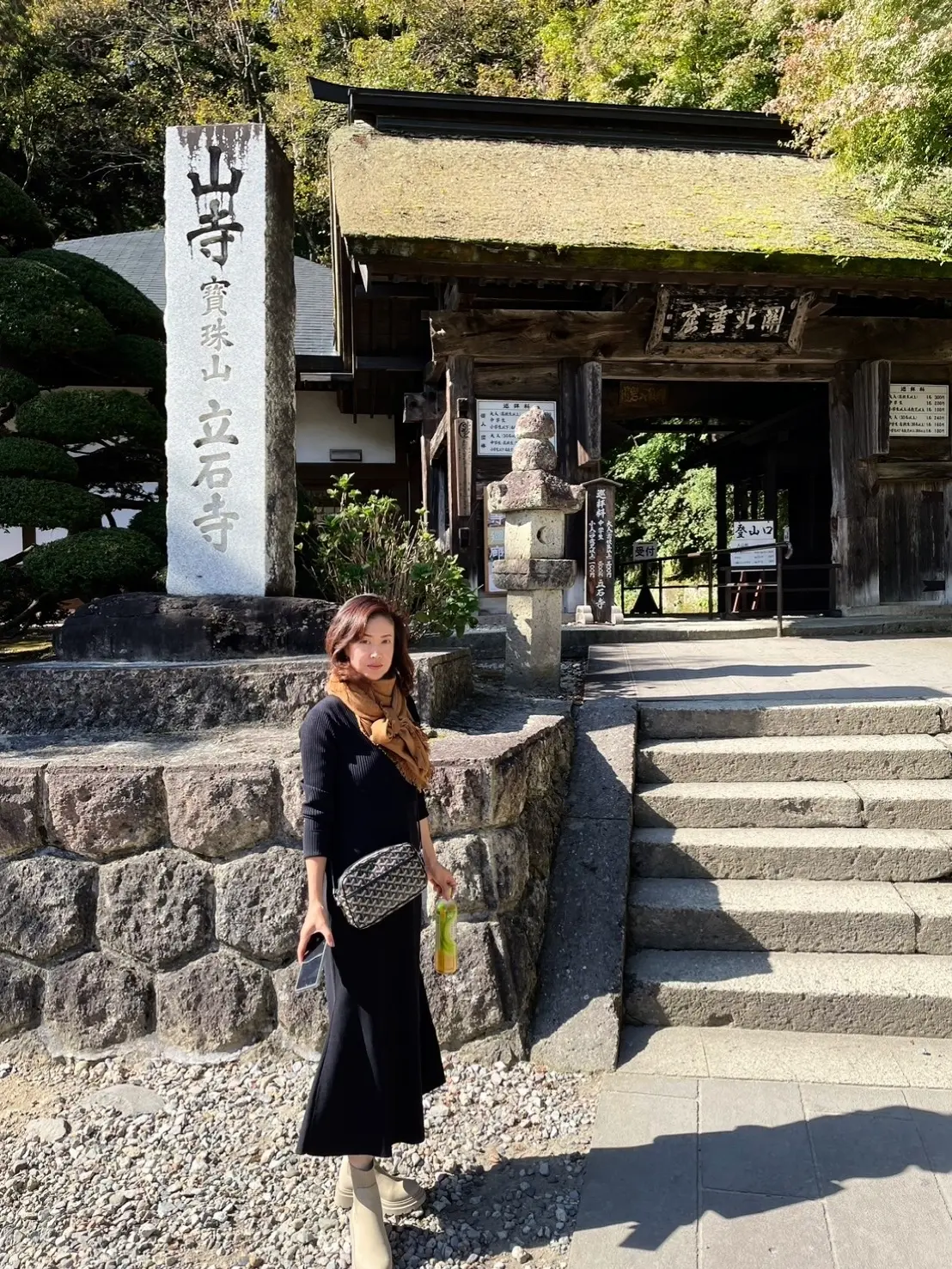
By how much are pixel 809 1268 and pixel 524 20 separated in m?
27.0

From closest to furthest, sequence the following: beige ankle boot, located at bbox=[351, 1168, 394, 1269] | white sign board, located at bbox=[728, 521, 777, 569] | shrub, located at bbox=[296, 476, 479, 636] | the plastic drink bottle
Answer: beige ankle boot, located at bbox=[351, 1168, 394, 1269]
the plastic drink bottle
shrub, located at bbox=[296, 476, 479, 636]
white sign board, located at bbox=[728, 521, 777, 569]

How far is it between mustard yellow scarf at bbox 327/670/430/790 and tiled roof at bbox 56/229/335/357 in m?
10.4

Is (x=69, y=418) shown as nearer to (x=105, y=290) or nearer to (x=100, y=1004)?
(x=105, y=290)

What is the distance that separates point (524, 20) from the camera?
73.5 ft

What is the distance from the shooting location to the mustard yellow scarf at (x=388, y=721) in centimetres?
224

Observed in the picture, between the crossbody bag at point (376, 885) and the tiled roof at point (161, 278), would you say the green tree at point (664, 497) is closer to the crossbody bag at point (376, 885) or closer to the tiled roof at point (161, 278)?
the tiled roof at point (161, 278)

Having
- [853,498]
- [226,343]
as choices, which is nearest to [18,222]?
[226,343]

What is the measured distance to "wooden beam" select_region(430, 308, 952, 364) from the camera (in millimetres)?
9039

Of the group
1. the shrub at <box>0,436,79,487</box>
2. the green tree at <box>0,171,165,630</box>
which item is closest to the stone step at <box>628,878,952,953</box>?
the green tree at <box>0,171,165,630</box>

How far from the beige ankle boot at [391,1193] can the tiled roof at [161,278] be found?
11.0 metres

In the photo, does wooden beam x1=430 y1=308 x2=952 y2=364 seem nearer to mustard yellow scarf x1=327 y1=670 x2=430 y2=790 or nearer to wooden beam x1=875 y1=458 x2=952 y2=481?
wooden beam x1=875 y1=458 x2=952 y2=481

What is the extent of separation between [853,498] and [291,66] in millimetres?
21176

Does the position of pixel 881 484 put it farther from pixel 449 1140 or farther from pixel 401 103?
pixel 449 1140

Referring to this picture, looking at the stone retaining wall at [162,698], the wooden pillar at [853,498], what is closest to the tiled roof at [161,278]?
the wooden pillar at [853,498]
